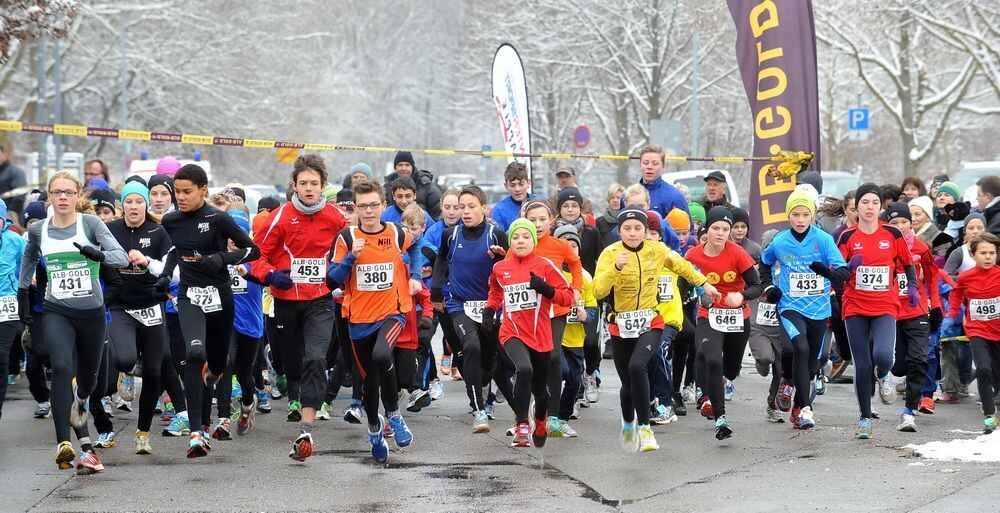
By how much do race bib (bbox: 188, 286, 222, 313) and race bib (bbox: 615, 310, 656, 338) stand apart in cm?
264

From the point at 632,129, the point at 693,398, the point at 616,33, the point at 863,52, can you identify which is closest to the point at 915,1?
the point at 863,52

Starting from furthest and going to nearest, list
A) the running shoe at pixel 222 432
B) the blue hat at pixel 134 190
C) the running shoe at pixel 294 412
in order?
the running shoe at pixel 294 412
the running shoe at pixel 222 432
the blue hat at pixel 134 190

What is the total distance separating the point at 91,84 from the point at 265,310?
37153 mm

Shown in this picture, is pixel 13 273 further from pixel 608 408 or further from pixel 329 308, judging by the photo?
pixel 608 408

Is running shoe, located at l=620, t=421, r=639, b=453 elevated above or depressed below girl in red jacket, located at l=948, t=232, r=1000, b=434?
below

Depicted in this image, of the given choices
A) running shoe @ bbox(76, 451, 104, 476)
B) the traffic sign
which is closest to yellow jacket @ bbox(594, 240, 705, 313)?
running shoe @ bbox(76, 451, 104, 476)

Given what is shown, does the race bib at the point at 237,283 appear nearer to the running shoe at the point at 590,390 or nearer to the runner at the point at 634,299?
the runner at the point at 634,299

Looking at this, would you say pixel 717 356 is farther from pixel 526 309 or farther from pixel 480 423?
pixel 480 423

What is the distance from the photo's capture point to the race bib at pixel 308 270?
9.72m

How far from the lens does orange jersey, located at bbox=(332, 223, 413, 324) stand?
915 cm

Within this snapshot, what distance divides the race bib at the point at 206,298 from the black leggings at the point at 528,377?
1.91 metres

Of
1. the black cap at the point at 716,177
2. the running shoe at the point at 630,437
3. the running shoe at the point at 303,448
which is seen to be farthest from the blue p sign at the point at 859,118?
the running shoe at the point at 303,448

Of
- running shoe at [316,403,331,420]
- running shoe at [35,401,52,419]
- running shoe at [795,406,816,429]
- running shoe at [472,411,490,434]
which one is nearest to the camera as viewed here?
running shoe at [795,406,816,429]

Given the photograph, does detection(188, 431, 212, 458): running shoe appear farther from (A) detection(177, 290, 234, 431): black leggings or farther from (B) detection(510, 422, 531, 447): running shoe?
(B) detection(510, 422, 531, 447): running shoe
